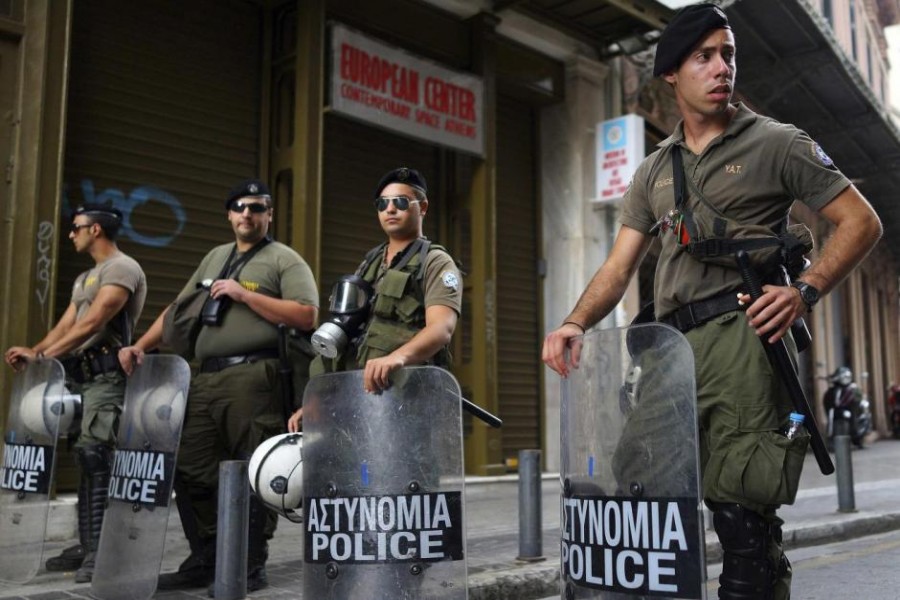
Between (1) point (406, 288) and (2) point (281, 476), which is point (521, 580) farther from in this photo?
(1) point (406, 288)

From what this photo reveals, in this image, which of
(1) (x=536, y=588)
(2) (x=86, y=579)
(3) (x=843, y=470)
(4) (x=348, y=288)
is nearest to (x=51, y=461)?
(2) (x=86, y=579)

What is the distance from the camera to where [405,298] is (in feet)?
12.1

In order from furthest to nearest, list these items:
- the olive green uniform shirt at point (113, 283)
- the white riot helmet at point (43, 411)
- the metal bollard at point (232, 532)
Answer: the olive green uniform shirt at point (113, 283), the white riot helmet at point (43, 411), the metal bollard at point (232, 532)

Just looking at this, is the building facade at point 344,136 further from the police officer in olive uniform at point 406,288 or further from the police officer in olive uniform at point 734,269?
the police officer in olive uniform at point 734,269

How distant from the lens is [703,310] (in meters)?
2.71

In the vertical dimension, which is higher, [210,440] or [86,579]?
[210,440]

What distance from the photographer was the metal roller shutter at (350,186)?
8.52 m

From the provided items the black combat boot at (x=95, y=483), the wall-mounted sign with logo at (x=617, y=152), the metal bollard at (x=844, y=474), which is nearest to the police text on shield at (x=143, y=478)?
the black combat boot at (x=95, y=483)

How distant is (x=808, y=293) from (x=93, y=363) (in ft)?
13.0

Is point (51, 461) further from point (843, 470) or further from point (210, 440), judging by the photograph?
point (843, 470)

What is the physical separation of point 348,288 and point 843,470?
17.4ft

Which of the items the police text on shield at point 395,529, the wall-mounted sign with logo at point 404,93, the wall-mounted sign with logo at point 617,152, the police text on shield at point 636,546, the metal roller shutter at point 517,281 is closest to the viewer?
the police text on shield at point 636,546

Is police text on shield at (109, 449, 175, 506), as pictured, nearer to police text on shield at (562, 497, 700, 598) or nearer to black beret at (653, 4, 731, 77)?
police text on shield at (562, 497, 700, 598)

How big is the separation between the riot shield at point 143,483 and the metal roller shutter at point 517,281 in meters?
5.98
